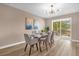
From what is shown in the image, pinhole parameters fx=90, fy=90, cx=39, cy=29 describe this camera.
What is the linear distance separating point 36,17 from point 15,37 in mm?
1405

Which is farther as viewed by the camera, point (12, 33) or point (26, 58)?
point (12, 33)

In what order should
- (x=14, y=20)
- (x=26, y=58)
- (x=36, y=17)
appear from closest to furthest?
(x=26, y=58) < (x=14, y=20) < (x=36, y=17)

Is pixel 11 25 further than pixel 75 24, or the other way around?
pixel 75 24

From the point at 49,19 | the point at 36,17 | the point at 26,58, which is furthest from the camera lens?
the point at 49,19

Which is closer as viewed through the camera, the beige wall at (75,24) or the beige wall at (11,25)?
the beige wall at (11,25)

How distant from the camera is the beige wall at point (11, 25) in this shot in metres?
3.84

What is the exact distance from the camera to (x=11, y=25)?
4.16 metres

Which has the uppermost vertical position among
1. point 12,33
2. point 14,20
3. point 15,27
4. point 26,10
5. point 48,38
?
point 26,10

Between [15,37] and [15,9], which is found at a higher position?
[15,9]

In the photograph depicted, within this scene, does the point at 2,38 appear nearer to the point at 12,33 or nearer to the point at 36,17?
the point at 12,33

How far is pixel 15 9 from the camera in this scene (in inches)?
158

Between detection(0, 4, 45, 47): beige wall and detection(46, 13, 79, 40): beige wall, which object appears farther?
detection(46, 13, 79, 40): beige wall

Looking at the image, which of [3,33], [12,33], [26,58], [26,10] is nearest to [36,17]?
[26,10]

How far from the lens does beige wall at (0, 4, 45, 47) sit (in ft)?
12.6
